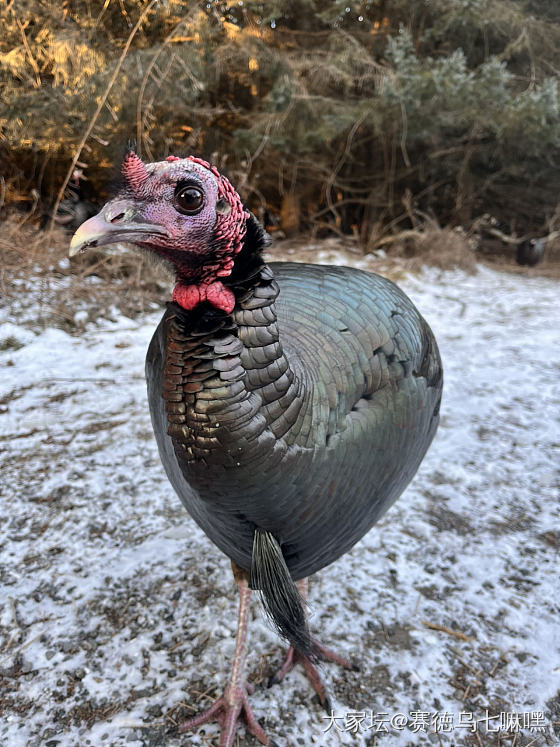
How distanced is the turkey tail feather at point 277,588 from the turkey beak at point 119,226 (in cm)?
67

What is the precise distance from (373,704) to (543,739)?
1.76 feet

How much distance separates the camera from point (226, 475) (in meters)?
1.00

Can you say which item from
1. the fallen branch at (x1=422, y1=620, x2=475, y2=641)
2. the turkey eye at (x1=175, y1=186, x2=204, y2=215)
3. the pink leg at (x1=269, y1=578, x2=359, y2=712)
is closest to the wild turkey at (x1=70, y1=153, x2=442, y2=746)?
the turkey eye at (x1=175, y1=186, x2=204, y2=215)

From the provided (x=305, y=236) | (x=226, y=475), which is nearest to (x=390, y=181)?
(x=305, y=236)

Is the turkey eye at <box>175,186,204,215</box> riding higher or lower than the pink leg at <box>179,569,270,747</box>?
higher

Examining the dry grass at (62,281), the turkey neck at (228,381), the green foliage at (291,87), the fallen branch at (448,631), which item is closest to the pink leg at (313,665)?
the fallen branch at (448,631)

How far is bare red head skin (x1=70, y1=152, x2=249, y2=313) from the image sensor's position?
0.92 m

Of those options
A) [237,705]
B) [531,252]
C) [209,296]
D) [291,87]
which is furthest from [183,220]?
[531,252]

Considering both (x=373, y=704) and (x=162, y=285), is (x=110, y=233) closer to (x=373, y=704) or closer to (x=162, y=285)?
(x=373, y=704)

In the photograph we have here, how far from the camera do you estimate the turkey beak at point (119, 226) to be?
0.91m

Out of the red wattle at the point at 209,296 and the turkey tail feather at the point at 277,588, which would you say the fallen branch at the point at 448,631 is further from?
the red wattle at the point at 209,296

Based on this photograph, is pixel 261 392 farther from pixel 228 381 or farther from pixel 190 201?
pixel 190 201

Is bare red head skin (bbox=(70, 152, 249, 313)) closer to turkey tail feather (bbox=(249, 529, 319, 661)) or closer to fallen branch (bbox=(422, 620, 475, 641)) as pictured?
turkey tail feather (bbox=(249, 529, 319, 661))

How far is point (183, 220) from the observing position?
923 millimetres
